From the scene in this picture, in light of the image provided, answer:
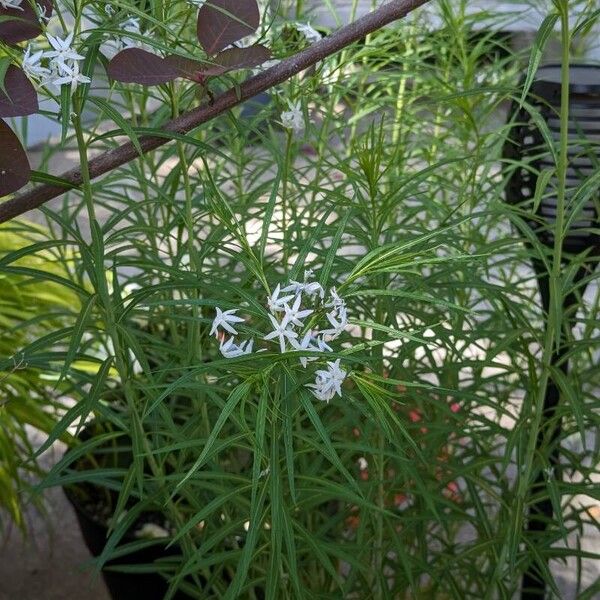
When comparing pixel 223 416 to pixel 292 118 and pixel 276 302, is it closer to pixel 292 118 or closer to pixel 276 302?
pixel 276 302

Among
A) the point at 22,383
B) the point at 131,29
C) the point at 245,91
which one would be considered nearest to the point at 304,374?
the point at 245,91

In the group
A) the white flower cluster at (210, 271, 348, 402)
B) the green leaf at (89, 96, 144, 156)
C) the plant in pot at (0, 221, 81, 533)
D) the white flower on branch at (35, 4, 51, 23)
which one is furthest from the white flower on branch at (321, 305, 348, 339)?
the plant in pot at (0, 221, 81, 533)

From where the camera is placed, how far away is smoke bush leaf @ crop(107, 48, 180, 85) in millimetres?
701

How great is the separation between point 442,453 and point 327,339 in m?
0.61

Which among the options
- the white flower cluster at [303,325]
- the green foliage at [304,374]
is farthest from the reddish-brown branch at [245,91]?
Answer: the white flower cluster at [303,325]

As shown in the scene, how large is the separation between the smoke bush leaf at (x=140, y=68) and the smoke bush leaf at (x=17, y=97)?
2.5 inches

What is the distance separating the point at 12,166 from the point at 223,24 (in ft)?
0.60

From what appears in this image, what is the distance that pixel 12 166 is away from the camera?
A: 2.30 ft

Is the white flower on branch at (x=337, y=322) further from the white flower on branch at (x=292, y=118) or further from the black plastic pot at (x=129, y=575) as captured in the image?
the black plastic pot at (x=129, y=575)

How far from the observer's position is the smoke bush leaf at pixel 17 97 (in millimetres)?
658

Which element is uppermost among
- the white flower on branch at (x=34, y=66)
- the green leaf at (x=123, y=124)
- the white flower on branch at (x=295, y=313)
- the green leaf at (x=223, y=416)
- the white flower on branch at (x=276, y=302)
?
the white flower on branch at (x=34, y=66)

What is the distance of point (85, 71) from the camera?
0.71 m

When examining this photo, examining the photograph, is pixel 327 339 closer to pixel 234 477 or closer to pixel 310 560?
pixel 234 477

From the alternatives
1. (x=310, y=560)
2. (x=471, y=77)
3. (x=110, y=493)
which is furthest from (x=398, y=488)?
(x=110, y=493)
